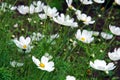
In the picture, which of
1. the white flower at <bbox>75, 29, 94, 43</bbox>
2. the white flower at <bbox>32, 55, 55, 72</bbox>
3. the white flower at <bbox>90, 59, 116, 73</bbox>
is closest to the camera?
the white flower at <bbox>32, 55, 55, 72</bbox>

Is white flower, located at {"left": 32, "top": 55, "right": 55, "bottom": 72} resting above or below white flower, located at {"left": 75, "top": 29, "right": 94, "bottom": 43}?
below

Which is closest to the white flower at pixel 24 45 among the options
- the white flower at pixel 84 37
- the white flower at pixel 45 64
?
the white flower at pixel 45 64

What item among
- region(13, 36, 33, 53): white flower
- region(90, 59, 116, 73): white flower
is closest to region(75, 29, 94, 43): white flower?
region(90, 59, 116, 73): white flower

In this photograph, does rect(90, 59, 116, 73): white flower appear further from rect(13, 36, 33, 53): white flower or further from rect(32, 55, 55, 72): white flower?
rect(13, 36, 33, 53): white flower

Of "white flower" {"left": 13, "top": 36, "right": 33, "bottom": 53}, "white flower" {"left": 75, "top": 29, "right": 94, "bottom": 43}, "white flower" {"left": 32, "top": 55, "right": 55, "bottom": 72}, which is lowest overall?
"white flower" {"left": 32, "top": 55, "right": 55, "bottom": 72}

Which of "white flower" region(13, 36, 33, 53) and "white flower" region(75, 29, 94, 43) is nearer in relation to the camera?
"white flower" region(13, 36, 33, 53)

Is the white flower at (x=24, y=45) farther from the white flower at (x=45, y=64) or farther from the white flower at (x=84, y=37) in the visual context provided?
the white flower at (x=84, y=37)

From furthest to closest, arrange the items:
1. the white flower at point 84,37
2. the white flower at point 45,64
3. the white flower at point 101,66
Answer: the white flower at point 84,37 < the white flower at point 101,66 < the white flower at point 45,64

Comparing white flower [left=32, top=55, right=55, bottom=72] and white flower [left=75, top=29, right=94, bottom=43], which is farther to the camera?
white flower [left=75, top=29, right=94, bottom=43]

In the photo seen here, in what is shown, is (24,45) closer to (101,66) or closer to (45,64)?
(45,64)

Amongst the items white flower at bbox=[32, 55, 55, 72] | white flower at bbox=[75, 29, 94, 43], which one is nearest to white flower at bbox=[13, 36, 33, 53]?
white flower at bbox=[32, 55, 55, 72]

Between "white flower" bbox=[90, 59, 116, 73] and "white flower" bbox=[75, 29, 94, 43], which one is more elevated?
"white flower" bbox=[75, 29, 94, 43]

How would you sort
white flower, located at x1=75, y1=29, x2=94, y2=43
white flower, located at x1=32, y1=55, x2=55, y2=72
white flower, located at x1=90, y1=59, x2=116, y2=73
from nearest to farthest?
1. white flower, located at x1=32, y1=55, x2=55, y2=72
2. white flower, located at x1=90, y1=59, x2=116, y2=73
3. white flower, located at x1=75, y1=29, x2=94, y2=43
